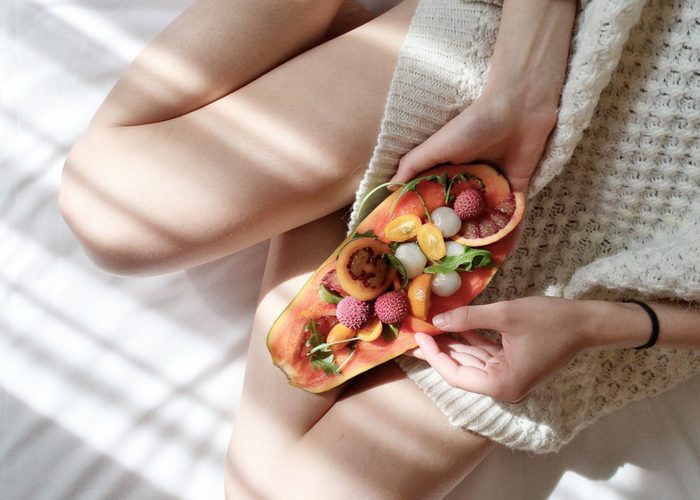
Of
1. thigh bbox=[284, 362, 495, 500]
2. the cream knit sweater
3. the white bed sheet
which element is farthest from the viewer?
the white bed sheet

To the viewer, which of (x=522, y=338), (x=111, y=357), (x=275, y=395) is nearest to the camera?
(x=522, y=338)

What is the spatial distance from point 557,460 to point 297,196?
1.87 feet

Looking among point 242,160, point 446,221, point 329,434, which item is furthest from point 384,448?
point 242,160

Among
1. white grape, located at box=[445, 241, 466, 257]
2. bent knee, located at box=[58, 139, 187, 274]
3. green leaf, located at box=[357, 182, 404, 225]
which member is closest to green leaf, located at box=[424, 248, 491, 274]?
white grape, located at box=[445, 241, 466, 257]

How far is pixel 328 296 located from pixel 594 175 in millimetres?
351

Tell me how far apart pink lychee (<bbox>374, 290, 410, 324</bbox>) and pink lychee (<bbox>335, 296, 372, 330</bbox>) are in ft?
0.05

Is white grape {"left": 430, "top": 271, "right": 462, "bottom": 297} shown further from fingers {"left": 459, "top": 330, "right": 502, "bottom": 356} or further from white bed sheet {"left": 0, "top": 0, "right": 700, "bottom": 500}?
white bed sheet {"left": 0, "top": 0, "right": 700, "bottom": 500}

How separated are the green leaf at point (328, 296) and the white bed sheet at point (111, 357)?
255 mm

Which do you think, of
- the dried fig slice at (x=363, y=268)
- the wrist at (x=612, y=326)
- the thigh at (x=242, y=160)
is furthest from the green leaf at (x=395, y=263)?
the wrist at (x=612, y=326)

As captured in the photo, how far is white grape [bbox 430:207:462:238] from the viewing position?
80 centimetres

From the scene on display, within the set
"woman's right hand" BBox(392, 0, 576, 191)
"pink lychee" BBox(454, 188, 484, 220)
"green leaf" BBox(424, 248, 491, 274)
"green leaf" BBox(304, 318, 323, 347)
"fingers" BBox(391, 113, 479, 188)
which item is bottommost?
"green leaf" BBox(304, 318, 323, 347)

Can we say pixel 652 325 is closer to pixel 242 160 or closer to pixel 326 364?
pixel 326 364

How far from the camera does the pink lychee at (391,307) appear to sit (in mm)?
792

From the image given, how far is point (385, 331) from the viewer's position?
2.68 feet
